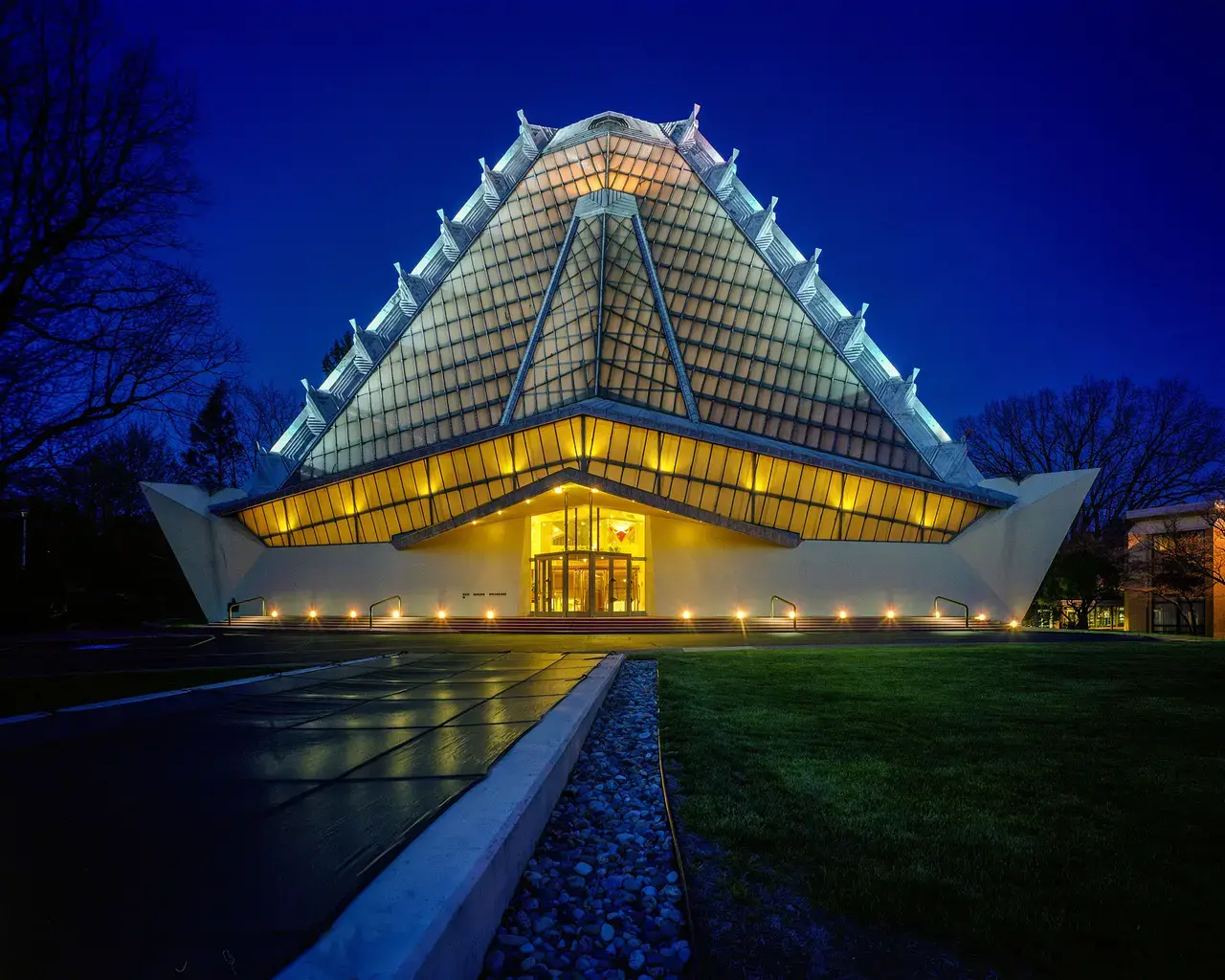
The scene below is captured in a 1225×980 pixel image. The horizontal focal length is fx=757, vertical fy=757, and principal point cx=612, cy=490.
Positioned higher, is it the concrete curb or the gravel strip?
the concrete curb

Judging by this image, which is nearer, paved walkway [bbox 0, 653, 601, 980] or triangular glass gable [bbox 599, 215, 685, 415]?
paved walkway [bbox 0, 653, 601, 980]

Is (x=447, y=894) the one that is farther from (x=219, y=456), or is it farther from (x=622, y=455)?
(x=219, y=456)

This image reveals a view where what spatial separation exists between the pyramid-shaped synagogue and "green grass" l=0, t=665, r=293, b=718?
2340 cm

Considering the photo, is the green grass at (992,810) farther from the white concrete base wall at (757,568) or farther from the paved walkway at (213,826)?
the white concrete base wall at (757,568)

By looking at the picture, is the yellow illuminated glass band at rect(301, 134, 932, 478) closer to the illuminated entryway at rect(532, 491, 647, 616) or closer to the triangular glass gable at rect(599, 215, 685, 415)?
the triangular glass gable at rect(599, 215, 685, 415)

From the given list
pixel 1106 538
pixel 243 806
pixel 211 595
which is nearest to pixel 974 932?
pixel 243 806

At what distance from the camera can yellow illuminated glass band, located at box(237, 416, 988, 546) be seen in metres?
37.4

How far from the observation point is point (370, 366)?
50594mm


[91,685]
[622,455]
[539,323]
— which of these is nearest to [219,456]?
[539,323]

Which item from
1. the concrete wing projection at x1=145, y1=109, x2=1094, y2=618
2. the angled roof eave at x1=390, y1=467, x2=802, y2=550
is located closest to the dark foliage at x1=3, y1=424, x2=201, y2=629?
the concrete wing projection at x1=145, y1=109, x2=1094, y2=618

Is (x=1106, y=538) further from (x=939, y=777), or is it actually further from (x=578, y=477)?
(x=939, y=777)

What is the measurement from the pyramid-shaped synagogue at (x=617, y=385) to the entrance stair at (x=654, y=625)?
443 cm

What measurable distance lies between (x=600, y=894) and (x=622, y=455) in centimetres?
3324

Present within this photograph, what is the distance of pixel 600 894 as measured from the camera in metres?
4.73
